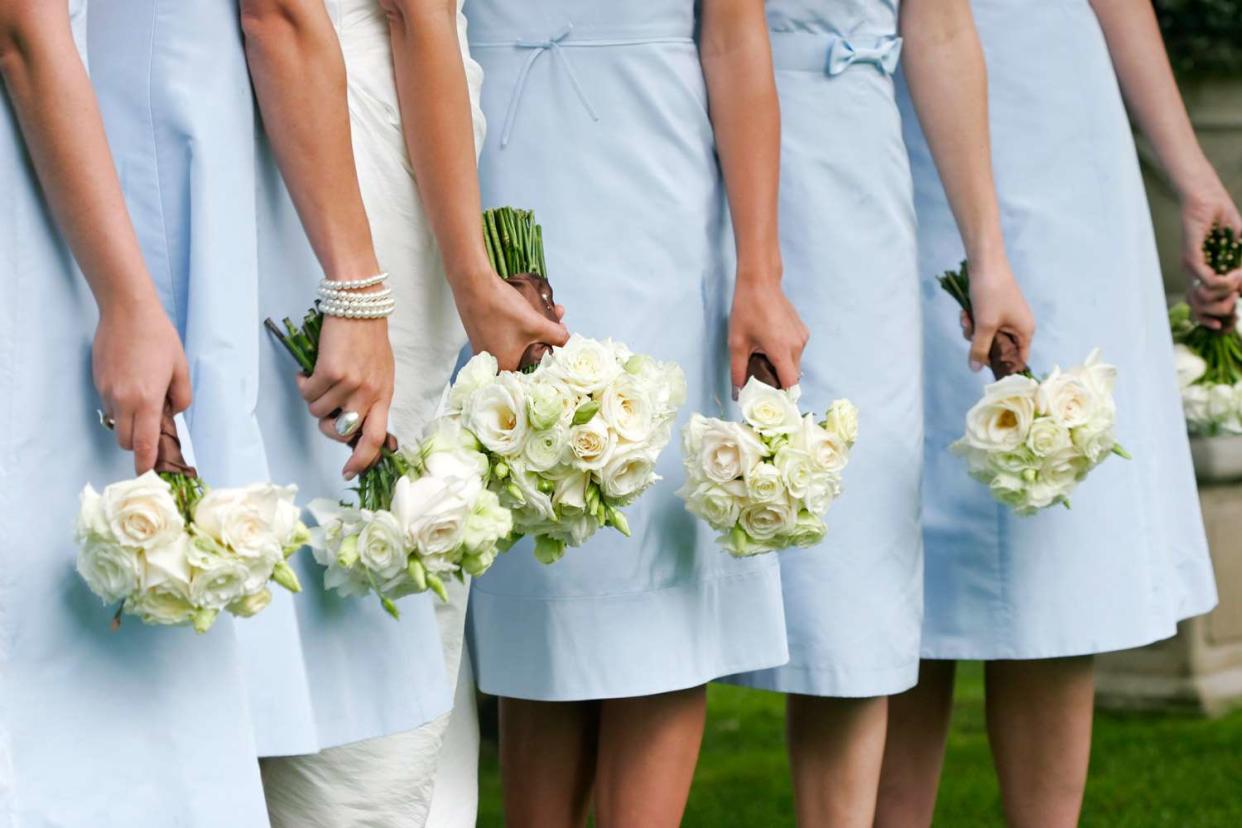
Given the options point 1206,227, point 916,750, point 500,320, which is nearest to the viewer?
point 500,320

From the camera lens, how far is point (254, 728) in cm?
214

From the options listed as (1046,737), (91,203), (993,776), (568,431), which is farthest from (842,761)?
(993,776)

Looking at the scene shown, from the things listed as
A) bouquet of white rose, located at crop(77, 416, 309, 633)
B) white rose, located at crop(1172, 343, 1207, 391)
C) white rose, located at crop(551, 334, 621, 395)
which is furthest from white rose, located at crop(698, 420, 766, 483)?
white rose, located at crop(1172, 343, 1207, 391)

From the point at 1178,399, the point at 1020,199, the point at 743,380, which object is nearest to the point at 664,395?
the point at 743,380

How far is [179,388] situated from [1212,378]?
101 inches

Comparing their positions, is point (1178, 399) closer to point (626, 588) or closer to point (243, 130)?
point (626, 588)

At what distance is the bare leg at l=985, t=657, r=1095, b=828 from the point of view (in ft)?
11.6

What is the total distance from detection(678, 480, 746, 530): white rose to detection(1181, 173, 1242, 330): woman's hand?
1541mm

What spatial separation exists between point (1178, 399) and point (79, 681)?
8.08 feet

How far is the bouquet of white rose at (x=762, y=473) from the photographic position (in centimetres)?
263

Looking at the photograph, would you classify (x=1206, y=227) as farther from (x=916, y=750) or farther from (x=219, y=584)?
(x=219, y=584)

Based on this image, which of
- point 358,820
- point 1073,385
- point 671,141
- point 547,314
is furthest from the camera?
point 1073,385

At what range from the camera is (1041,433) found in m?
3.07

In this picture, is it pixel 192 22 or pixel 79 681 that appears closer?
pixel 79 681
